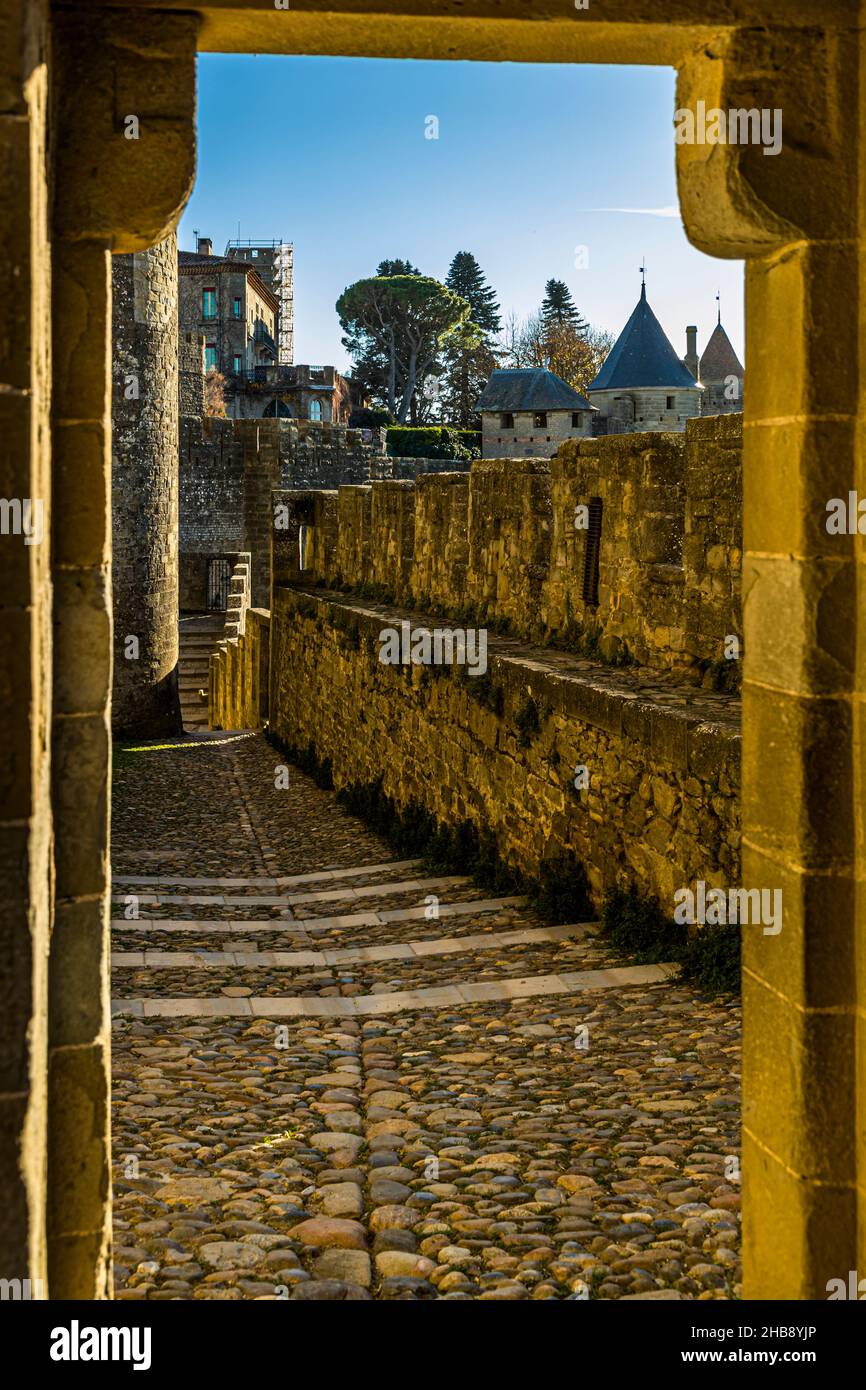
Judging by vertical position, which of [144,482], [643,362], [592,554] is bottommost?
[592,554]

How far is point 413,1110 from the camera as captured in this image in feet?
15.5

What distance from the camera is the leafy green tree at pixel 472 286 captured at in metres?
75.0

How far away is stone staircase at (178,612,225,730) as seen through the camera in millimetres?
25297

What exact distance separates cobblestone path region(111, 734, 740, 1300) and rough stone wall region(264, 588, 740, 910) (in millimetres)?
470

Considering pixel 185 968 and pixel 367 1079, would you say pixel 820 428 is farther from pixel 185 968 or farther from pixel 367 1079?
pixel 185 968

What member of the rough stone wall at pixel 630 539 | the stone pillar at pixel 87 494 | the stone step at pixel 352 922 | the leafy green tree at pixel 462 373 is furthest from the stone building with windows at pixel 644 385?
the stone pillar at pixel 87 494

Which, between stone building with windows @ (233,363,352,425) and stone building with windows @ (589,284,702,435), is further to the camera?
stone building with windows @ (233,363,352,425)

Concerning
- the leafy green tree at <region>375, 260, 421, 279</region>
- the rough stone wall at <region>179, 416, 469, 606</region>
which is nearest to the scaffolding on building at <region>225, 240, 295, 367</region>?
the leafy green tree at <region>375, 260, 421, 279</region>

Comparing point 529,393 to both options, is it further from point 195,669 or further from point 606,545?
point 606,545

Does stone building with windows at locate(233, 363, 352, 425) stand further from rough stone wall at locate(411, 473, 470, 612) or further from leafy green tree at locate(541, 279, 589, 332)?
rough stone wall at locate(411, 473, 470, 612)

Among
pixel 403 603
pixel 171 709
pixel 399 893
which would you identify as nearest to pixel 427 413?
pixel 171 709

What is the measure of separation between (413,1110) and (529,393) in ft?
173

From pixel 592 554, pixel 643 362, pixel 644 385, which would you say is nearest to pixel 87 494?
pixel 592 554

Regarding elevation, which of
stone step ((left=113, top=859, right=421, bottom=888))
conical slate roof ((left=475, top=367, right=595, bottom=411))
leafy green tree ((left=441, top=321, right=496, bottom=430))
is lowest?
stone step ((left=113, top=859, right=421, bottom=888))
